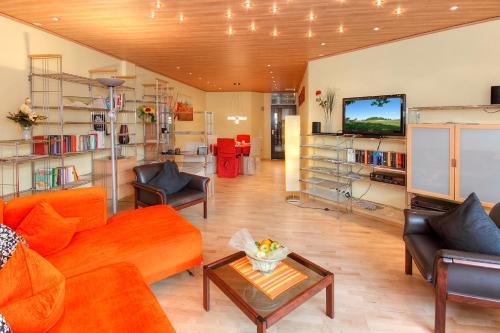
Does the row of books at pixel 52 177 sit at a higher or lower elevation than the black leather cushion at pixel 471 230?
higher

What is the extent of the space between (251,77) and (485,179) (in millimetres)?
6215

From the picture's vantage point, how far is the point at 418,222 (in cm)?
275

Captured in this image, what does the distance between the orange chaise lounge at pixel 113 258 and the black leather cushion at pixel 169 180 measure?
3.16 ft

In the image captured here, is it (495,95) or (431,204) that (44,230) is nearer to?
(431,204)

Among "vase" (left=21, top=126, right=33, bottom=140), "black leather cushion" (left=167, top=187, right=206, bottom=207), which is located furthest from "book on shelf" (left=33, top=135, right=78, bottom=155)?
"black leather cushion" (left=167, top=187, right=206, bottom=207)

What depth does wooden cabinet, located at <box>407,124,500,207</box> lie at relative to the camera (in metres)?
3.21

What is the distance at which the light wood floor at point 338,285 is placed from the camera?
2.19 metres

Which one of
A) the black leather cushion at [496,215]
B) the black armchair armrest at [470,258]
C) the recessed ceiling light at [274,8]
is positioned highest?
the recessed ceiling light at [274,8]

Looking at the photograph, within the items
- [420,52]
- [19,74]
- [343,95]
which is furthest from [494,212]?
[19,74]

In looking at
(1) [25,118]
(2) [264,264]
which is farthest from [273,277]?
(1) [25,118]

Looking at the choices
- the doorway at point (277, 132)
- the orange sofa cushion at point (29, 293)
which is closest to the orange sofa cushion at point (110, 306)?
the orange sofa cushion at point (29, 293)

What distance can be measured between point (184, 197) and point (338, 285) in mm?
2404

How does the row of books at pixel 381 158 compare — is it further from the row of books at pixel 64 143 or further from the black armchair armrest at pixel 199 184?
the row of books at pixel 64 143

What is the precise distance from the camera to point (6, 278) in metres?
1.41
